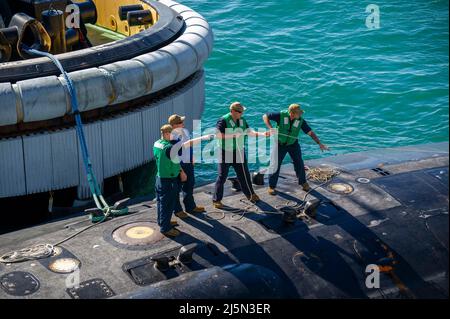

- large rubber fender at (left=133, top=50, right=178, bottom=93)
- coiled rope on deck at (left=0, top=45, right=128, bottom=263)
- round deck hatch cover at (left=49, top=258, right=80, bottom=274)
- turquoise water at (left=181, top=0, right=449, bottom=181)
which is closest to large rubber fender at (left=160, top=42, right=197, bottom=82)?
large rubber fender at (left=133, top=50, right=178, bottom=93)

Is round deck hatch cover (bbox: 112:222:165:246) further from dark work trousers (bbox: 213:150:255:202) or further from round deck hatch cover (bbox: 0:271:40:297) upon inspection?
round deck hatch cover (bbox: 0:271:40:297)

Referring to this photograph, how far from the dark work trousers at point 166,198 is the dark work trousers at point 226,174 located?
1.20 metres

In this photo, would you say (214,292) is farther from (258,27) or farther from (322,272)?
(258,27)

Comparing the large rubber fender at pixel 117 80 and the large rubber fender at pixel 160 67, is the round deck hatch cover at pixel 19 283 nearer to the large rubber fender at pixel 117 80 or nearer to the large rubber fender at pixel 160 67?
the large rubber fender at pixel 117 80

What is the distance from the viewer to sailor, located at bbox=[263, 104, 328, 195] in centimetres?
1293

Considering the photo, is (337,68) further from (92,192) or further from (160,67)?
(92,192)

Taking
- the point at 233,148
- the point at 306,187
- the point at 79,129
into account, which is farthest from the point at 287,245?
the point at 79,129

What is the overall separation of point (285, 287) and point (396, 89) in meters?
15.0

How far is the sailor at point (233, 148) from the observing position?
1235 centimetres

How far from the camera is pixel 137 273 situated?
10.7 m

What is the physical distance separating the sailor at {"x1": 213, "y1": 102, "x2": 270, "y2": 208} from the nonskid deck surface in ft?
0.78

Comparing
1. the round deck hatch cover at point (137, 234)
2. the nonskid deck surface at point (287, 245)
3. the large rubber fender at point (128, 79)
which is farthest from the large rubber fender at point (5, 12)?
the round deck hatch cover at point (137, 234)

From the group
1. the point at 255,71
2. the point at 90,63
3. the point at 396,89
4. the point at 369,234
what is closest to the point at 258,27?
the point at 255,71

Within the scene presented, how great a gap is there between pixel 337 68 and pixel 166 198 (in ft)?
51.8
